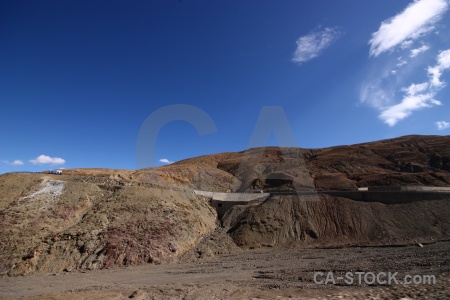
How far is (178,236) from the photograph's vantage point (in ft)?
99.0

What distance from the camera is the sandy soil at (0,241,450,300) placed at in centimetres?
1295

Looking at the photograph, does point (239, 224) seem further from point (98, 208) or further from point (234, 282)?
point (234, 282)

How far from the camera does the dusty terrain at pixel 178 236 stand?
1845cm

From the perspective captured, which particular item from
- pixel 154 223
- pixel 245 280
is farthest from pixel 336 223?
pixel 245 280

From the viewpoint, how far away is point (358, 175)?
63.0 metres

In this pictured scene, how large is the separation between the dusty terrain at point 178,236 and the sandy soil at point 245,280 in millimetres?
91

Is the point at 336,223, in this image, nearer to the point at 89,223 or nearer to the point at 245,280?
the point at 245,280

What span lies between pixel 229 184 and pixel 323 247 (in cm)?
3417

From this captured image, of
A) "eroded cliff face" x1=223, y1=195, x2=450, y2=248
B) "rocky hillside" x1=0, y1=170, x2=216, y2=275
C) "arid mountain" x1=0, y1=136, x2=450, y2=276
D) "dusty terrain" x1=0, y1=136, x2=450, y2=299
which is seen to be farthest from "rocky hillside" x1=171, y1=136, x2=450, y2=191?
"rocky hillside" x1=0, y1=170, x2=216, y2=275

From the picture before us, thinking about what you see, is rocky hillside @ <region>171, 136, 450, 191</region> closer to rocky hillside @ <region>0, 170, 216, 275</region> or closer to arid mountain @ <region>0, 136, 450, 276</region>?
arid mountain @ <region>0, 136, 450, 276</region>

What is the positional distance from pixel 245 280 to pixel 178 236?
42.7 feet

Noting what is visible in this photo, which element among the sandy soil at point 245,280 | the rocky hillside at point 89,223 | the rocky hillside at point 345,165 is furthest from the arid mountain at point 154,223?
the rocky hillside at point 345,165

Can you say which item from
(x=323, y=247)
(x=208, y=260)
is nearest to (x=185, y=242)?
(x=208, y=260)

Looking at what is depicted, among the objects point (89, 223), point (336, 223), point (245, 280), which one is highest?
point (89, 223)
